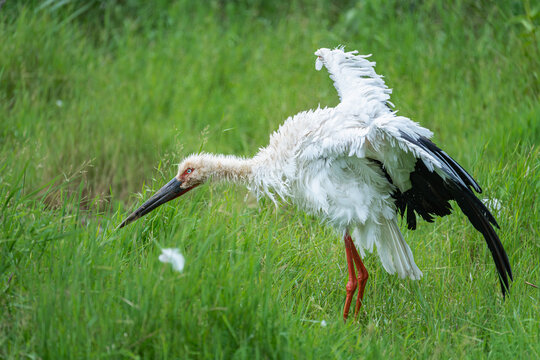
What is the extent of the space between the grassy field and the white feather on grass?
0.05m

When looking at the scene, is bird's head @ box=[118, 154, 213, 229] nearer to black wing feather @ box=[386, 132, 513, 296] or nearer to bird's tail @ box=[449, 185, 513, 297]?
black wing feather @ box=[386, 132, 513, 296]

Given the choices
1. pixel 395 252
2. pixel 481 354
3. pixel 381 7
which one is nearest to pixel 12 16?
pixel 381 7

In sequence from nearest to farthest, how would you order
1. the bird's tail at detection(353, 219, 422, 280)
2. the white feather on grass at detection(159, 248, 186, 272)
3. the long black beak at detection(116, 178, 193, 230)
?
the white feather on grass at detection(159, 248, 186, 272)
the long black beak at detection(116, 178, 193, 230)
the bird's tail at detection(353, 219, 422, 280)

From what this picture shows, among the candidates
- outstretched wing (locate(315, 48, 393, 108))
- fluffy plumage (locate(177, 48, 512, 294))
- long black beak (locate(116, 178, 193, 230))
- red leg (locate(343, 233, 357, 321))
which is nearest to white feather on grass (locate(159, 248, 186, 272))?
long black beak (locate(116, 178, 193, 230))

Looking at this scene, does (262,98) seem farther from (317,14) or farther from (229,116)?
(317,14)

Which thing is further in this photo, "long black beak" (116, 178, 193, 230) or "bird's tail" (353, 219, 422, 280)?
"bird's tail" (353, 219, 422, 280)

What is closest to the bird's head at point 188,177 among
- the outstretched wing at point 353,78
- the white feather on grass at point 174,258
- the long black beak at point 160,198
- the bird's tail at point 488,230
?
the long black beak at point 160,198

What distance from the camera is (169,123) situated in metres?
6.13

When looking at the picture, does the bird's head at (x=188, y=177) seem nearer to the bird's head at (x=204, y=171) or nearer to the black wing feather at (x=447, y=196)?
the bird's head at (x=204, y=171)

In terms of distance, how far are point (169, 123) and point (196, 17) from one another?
199cm

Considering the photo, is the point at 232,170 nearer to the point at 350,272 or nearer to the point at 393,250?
the point at 350,272

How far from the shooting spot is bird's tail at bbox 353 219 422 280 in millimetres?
3781

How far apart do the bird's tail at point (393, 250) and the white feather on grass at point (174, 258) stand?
1.38 m

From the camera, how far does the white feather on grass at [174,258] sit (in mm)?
2713
